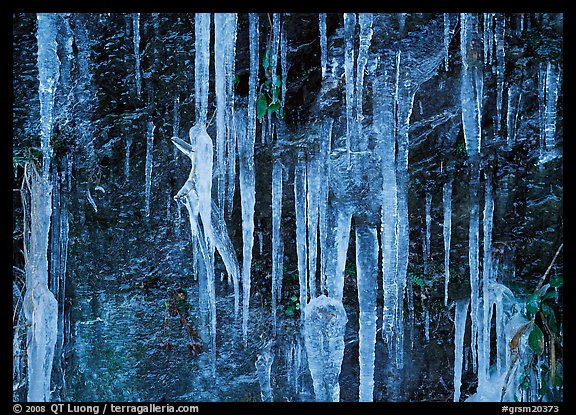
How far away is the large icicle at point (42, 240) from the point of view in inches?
103

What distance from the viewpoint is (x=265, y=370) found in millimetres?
3012

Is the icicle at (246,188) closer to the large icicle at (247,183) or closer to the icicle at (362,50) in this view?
the large icicle at (247,183)

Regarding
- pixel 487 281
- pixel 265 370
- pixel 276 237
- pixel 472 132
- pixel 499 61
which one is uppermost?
pixel 499 61

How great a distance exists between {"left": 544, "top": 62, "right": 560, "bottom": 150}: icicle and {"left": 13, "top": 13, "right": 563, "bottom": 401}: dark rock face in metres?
0.03

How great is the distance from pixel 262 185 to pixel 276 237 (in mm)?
307

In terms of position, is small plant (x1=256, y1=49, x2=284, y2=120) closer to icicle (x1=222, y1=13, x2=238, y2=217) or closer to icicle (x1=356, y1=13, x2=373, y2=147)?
icicle (x1=222, y1=13, x2=238, y2=217)

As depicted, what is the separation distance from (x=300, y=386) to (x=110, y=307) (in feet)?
4.04

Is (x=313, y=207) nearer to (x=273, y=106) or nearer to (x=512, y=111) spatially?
(x=273, y=106)

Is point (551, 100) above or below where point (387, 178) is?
above

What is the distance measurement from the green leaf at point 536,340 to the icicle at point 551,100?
100 centimetres

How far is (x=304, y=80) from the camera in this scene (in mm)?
2658

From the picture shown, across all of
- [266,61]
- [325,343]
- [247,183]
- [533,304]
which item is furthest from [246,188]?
[533,304]

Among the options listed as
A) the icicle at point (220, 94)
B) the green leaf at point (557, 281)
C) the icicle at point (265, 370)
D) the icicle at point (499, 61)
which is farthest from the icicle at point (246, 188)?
the green leaf at point (557, 281)

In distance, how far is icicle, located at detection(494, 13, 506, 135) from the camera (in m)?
2.52
